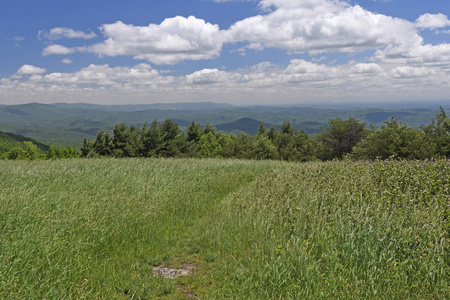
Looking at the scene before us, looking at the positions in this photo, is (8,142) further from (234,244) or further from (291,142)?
(234,244)

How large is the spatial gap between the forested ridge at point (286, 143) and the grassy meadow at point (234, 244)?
14811mm

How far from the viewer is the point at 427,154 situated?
1995 cm

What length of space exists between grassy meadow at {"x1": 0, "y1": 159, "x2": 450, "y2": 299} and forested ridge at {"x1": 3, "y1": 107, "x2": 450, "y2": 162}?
14811 millimetres

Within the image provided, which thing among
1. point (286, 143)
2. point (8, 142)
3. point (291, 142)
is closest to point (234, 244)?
point (291, 142)

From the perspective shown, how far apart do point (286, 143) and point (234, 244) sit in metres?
67.4

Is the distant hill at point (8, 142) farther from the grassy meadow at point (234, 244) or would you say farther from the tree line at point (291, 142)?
the grassy meadow at point (234, 244)

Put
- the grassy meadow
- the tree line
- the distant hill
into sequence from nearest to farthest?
the grassy meadow
the tree line
the distant hill

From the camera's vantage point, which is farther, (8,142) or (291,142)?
(8,142)

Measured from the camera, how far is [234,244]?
5.73 meters

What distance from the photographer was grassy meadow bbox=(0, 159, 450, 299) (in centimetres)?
389

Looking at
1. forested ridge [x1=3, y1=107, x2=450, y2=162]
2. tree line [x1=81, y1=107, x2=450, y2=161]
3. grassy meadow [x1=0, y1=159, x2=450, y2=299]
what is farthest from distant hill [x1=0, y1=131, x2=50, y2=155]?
grassy meadow [x1=0, y1=159, x2=450, y2=299]

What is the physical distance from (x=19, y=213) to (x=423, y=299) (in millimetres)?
6889

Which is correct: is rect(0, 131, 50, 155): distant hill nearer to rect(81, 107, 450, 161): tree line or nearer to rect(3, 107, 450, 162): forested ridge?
rect(3, 107, 450, 162): forested ridge

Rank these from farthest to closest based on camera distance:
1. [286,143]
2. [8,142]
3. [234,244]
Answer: [8,142] → [286,143] → [234,244]
